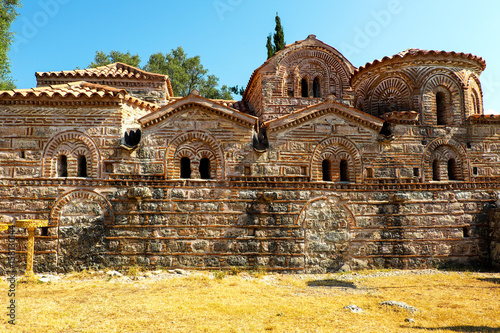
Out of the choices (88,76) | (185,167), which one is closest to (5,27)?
(88,76)

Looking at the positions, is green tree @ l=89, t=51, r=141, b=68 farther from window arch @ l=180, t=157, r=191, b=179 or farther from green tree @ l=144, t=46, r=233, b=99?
window arch @ l=180, t=157, r=191, b=179

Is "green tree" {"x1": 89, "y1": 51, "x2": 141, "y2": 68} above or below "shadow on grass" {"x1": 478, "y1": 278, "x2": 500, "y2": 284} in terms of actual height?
above

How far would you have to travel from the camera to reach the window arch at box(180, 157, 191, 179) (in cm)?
937

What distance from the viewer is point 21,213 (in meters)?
8.57

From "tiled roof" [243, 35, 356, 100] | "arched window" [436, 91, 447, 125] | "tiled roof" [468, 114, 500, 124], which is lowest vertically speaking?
"tiled roof" [468, 114, 500, 124]

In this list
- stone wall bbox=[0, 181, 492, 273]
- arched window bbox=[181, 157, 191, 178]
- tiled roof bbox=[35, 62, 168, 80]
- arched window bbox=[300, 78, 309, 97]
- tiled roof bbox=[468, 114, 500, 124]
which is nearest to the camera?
stone wall bbox=[0, 181, 492, 273]

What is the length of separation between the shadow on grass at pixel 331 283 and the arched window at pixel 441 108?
6355 mm

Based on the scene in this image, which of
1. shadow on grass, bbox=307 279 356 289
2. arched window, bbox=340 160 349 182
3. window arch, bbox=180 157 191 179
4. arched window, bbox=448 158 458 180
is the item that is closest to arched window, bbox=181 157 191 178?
window arch, bbox=180 157 191 179

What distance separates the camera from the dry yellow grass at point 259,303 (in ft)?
17.5

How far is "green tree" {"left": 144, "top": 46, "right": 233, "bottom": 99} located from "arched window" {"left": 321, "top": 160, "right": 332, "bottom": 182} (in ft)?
55.4

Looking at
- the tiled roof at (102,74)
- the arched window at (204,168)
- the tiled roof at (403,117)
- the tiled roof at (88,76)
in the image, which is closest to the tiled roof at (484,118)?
the tiled roof at (403,117)

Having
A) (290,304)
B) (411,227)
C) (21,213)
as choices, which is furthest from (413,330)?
(21,213)

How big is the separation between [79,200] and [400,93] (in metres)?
10.7

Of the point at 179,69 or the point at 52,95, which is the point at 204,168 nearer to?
the point at 52,95
